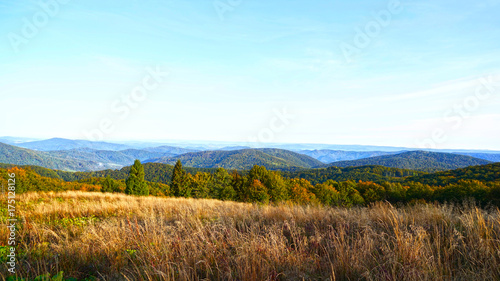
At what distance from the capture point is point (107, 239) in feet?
14.3

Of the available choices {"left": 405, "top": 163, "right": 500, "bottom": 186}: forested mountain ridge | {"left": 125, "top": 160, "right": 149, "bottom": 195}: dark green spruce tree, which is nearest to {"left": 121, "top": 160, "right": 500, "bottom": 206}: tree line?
{"left": 125, "top": 160, "right": 149, "bottom": 195}: dark green spruce tree

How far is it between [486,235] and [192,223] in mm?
5784

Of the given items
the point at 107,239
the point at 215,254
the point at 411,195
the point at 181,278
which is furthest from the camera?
the point at 411,195

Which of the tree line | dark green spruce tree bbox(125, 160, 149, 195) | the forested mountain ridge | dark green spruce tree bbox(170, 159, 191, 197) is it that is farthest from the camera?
the forested mountain ridge

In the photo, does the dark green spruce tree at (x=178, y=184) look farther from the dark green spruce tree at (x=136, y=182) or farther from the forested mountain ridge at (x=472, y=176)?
the forested mountain ridge at (x=472, y=176)

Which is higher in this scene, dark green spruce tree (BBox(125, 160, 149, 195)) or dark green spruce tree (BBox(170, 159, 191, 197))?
dark green spruce tree (BBox(125, 160, 149, 195))

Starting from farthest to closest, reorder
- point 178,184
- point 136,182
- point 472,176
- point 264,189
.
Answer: point 472,176 < point 178,184 < point 264,189 < point 136,182

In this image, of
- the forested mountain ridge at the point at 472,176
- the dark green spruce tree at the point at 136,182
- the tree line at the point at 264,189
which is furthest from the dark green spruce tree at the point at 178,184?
the forested mountain ridge at the point at 472,176

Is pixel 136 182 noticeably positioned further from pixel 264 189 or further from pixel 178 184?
pixel 264 189

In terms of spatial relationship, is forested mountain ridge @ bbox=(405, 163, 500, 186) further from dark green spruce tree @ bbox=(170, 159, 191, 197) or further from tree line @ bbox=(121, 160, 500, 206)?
dark green spruce tree @ bbox=(170, 159, 191, 197)

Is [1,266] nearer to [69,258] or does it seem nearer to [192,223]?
[69,258]

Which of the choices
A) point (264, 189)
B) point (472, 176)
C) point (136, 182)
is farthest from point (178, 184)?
point (472, 176)

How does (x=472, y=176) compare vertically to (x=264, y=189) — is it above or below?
below

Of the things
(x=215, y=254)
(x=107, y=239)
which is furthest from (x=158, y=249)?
(x=107, y=239)
